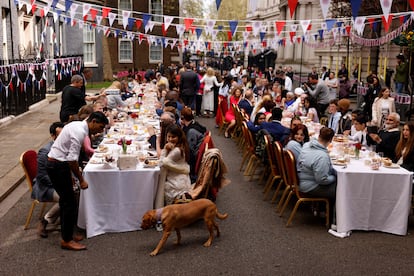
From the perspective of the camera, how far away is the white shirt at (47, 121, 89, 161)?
208 inches

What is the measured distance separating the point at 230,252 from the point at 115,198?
5.07 ft

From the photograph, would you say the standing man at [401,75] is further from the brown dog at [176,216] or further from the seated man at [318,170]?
the brown dog at [176,216]

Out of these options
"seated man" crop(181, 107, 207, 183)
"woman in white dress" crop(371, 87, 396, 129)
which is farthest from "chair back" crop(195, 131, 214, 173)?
"woman in white dress" crop(371, 87, 396, 129)

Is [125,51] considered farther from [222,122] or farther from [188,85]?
[222,122]

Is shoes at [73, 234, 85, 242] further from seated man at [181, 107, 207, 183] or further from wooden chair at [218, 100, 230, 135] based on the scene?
wooden chair at [218, 100, 230, 135]

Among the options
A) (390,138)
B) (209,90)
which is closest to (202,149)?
(390,138)

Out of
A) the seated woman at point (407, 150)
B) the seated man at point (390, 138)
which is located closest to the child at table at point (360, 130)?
the seated man at point (390, 138)

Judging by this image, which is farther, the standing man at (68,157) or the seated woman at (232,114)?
the seated woman at (232,114)

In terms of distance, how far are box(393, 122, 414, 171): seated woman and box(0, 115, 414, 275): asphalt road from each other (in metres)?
0.75

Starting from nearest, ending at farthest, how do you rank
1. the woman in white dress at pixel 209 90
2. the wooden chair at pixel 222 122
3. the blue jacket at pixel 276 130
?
the blue jacket at pixel 276 130 → the wooden chair at pixel 222 122 → the woman in white dress at pixel 209 90

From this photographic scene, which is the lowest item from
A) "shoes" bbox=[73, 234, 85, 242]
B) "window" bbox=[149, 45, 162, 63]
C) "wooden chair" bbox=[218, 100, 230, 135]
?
"shoes" bbox=[73, 234, 85, 242]

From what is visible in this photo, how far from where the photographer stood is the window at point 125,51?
36.5m

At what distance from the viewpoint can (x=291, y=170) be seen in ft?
21.5

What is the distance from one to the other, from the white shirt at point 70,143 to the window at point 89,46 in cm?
2898
